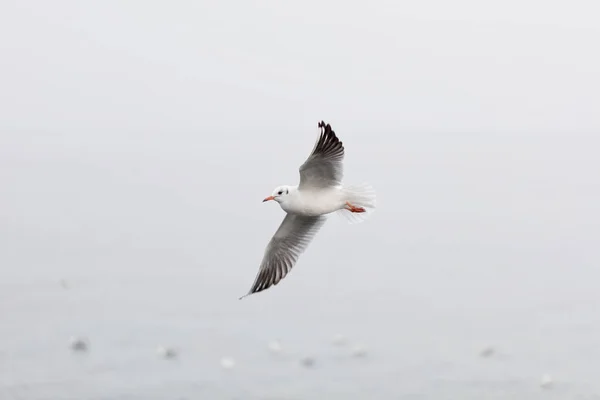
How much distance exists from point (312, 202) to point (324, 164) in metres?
0.26

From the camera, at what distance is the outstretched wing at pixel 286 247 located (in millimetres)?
6371

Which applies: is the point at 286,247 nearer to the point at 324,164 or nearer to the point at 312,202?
the point at 312,202

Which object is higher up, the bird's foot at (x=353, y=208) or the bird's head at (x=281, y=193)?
the bird's head at (x=281, y=193)

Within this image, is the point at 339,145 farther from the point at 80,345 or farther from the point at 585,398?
the point at 80,345

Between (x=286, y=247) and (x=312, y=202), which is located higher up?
(x=286, y=247)

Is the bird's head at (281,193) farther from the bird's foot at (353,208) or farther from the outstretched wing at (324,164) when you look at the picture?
the bird's foot at (353,208)

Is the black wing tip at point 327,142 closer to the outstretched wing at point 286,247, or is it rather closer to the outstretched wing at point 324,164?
the outstretched wing at point 324,164

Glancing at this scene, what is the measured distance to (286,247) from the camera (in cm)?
640

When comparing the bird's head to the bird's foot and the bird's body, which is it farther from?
the bird's foot

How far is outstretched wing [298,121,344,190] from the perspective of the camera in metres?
5.50

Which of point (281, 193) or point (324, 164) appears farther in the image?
point (281, 193)

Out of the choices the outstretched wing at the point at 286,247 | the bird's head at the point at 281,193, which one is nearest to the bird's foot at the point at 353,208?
the bird's head at the point at 281,193

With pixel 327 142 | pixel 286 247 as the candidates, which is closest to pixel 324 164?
pixel 327 142

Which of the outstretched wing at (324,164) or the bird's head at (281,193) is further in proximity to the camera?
the bird's head at (281,193)
